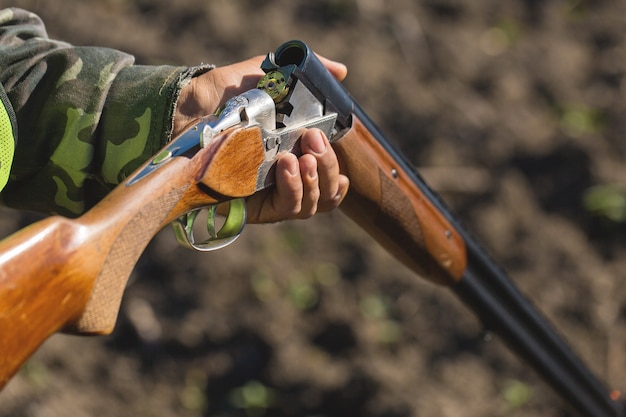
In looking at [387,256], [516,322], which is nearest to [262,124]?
[516,322]

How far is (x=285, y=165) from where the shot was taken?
76.5 inches

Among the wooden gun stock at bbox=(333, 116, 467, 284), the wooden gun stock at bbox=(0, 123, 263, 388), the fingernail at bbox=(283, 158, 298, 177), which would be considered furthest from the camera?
the wooden gun stock at bbox=(333, 116, 467, 284)

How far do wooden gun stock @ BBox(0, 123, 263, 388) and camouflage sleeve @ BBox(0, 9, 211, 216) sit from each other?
37 centimetres

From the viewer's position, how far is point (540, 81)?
13.8ft

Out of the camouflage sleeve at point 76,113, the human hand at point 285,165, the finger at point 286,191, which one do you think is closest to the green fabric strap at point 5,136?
the camouflage sleeve at point 76,113

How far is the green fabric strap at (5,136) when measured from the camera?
1834mm

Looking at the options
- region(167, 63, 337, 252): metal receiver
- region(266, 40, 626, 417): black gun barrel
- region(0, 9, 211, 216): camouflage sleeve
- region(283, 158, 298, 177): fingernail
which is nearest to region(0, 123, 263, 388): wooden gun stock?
region(167, 63, 337, 252): metal receiver

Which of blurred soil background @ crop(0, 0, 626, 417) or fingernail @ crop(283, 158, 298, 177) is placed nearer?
fingernail @ crop(283, 158, 298, 177)

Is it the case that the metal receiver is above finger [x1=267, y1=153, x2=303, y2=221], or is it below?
above

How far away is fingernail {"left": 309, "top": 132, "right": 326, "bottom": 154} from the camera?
197cm

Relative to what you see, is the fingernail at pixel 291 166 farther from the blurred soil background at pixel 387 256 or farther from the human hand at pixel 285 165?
the blurred soil background at pixel 387 256

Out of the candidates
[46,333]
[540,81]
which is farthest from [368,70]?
[46,333]

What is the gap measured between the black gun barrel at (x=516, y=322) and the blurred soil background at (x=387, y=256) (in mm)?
504

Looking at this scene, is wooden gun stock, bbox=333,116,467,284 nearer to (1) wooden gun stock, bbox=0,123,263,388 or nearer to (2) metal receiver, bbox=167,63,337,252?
(2) metal receiver, bbox=167,63,337,252
